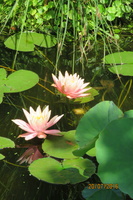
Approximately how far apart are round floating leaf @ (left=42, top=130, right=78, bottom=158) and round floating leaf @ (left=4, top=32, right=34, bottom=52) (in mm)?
1058

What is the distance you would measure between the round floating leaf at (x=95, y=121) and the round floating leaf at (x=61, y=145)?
22cm

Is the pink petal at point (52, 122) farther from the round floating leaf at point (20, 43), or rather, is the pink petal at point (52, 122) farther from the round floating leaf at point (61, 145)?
the round floating leaf at point (20, 43)

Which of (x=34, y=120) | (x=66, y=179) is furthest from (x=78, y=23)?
(x=66, y=179)

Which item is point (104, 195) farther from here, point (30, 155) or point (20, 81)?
point (20, 81)

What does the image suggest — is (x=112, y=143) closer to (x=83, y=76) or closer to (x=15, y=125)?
(x=15, y=125)

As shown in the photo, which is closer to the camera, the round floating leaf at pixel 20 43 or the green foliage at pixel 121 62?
the green foliage at pixel 121 62

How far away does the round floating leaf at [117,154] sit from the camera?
114cm

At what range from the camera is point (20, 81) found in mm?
2203

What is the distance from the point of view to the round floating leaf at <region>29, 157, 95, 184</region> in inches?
57.6

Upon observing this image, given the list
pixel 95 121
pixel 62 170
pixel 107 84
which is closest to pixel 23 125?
pixel 62 170

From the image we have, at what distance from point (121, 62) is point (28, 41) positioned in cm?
74

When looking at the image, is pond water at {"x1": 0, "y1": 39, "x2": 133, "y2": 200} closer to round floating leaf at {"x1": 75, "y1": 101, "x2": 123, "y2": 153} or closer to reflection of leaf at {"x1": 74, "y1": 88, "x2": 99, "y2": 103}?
reflection of leaf at {"x1": 74, "y1": 88, "x2": 99, "y2": 103}
